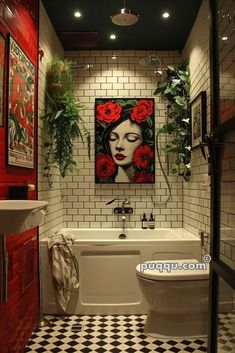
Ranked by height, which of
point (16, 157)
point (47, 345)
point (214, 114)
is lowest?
point (47, 345)

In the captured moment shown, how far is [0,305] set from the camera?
2230 millimetres

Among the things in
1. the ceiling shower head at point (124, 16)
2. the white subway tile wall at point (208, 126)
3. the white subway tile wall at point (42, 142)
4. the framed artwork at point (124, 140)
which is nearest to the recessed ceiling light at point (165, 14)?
the white subway tile wall at point (208, 126)

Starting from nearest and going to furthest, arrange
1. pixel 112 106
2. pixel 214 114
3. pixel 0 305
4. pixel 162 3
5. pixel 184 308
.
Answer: pixel 214 114
pixel 0 305
pixel 184 308
pixel 162 3
pixel 112 106

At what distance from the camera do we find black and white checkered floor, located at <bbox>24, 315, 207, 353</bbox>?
270 cm

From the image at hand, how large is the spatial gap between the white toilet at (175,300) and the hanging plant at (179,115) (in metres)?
1.36

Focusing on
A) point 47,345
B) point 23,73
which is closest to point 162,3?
point 23,73

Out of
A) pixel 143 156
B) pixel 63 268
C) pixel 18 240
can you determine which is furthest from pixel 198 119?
pixel 18 240

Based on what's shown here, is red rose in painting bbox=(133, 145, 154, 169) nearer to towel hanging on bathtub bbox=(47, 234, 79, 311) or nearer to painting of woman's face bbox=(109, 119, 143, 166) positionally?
painting of woman's face bbox=(109, 119, 143, 166)

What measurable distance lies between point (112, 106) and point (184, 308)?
255cm

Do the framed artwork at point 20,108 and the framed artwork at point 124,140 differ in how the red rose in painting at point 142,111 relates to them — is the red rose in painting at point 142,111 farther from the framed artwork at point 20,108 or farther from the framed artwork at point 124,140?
the framed artwork at point 20,108

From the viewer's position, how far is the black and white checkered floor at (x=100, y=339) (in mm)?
2695

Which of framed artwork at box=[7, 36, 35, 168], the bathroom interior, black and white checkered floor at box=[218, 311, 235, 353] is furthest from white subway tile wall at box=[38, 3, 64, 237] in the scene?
black and white checkered floor at box=[218, 311, 235, 353]

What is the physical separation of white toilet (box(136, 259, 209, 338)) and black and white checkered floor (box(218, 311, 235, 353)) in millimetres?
986

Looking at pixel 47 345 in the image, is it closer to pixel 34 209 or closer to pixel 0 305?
pixel 0 305
